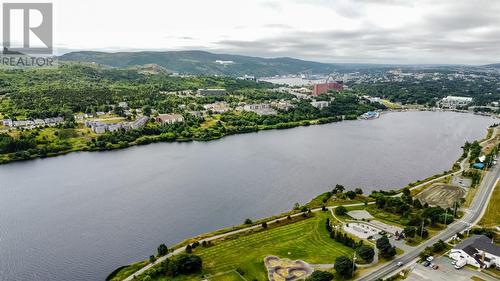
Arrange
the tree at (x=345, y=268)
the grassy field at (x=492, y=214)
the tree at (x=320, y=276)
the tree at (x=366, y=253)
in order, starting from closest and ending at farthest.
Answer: the tree at (x=320, y=276) → the tree at (x=345, y=268) → the tree at (x=366, y=253) → the grassy field at (x=492, y=214)

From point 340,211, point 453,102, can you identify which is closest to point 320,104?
point 453,102

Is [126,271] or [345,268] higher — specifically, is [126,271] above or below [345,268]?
below

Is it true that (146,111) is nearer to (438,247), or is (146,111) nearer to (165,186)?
(165,186)

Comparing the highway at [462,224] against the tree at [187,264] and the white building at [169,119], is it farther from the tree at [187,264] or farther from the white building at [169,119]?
the white building at [169,119]

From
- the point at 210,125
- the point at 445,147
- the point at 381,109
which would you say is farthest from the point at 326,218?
the point at 381,109

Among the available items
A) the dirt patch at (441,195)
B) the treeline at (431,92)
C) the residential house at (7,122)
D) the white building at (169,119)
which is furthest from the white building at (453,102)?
the residential house at (7,122)

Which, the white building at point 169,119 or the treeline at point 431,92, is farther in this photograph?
the treeline at point 431,92
